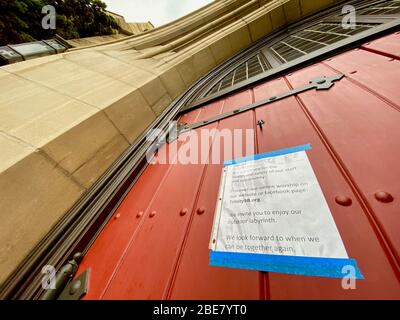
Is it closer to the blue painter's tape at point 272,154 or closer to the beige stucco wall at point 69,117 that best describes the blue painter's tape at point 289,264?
the blue painter's tape at point 272,154

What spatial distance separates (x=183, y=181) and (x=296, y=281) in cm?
100

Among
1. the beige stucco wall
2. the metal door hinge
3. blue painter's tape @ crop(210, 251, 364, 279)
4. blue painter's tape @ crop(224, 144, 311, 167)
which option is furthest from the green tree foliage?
blue painter's tape @ crop(210, 251, 364, 279)

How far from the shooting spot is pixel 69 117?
5.57ft

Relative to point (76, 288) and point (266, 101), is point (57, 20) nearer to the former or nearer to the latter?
point (266, 101)

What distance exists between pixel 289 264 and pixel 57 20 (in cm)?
700

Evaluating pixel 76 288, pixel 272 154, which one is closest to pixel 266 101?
pixel 272 154

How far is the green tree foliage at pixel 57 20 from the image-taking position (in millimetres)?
4051

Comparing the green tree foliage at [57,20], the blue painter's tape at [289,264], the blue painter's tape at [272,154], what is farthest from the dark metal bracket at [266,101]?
the green tree foliage at [57,20]

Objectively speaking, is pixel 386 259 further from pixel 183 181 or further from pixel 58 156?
pixel 58 156

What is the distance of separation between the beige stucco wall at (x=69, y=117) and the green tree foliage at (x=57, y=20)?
102 inches

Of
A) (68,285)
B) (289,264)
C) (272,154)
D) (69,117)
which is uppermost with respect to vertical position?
(69,117)

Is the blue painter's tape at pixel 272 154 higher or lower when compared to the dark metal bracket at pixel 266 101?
lower

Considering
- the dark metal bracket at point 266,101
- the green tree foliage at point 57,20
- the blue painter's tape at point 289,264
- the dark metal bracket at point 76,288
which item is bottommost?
the dark metal bracket at point 76,288
